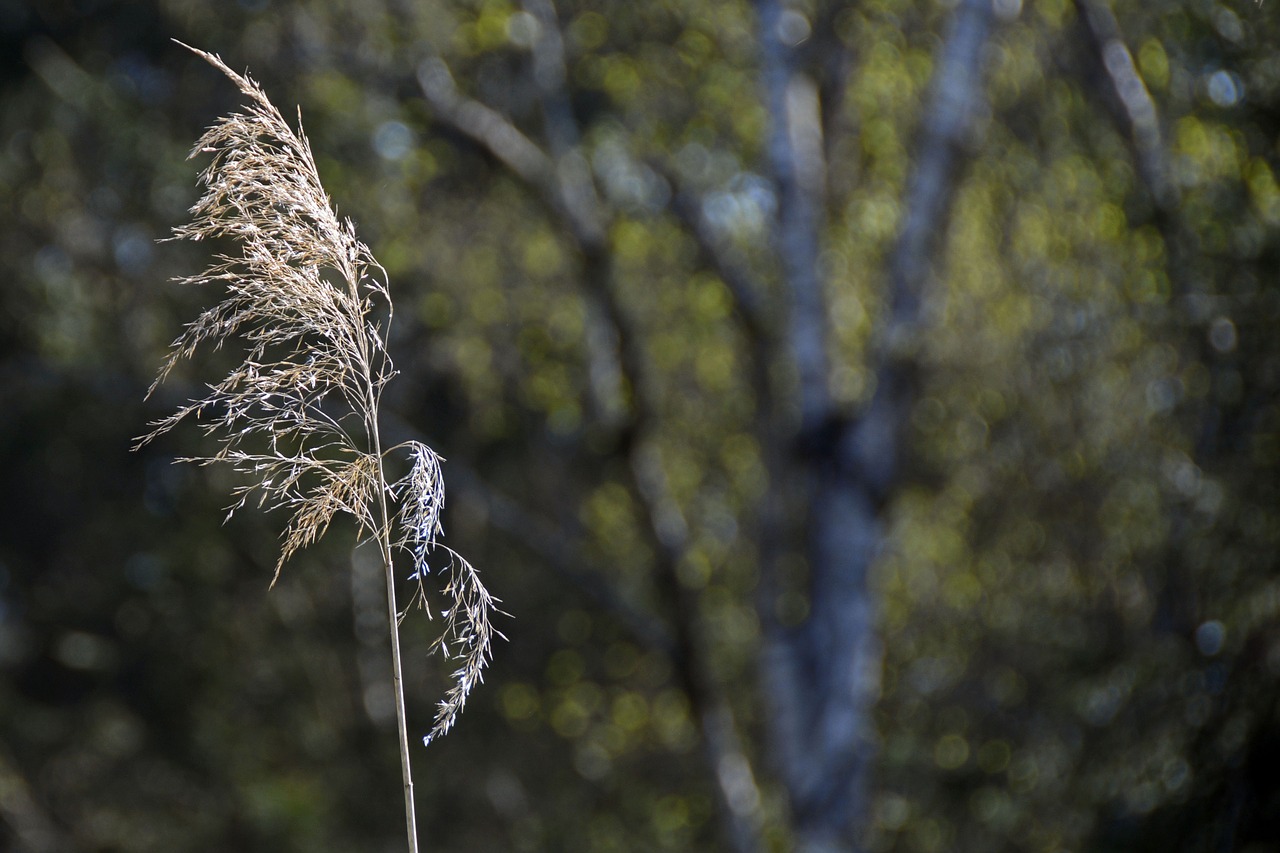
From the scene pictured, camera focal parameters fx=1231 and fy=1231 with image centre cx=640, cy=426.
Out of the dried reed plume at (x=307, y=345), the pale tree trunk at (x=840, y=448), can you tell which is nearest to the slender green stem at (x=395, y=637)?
the dried reed plume at (x=307, y=345)

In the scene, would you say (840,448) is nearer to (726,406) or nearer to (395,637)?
(726,406)

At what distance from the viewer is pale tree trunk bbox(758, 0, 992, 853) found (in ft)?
17.8

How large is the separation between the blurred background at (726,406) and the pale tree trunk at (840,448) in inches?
0.9

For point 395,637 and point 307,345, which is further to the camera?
point 307,345

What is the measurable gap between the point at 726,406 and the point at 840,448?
4.11m

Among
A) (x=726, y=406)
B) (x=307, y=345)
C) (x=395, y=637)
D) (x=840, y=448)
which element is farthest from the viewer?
(x=726, y=406)

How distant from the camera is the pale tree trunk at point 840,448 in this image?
5.43m

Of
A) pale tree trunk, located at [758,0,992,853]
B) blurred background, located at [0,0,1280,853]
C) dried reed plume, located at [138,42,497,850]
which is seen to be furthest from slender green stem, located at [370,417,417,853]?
pale tree trunk, located at [758,0,992,853]

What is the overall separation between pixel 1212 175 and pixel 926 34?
183cm

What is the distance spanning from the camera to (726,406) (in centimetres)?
974

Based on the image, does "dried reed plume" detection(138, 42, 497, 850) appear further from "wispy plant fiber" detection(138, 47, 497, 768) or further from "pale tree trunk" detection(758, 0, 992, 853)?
"pale tree trunk" detection(758, 0, 992, 853)

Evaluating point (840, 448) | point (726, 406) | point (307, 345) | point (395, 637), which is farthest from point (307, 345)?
point (726, 406)

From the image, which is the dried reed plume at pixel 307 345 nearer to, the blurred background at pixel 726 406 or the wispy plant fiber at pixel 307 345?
the wispy plant fiber at pixel 307 345

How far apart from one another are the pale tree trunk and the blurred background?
0.02 m
